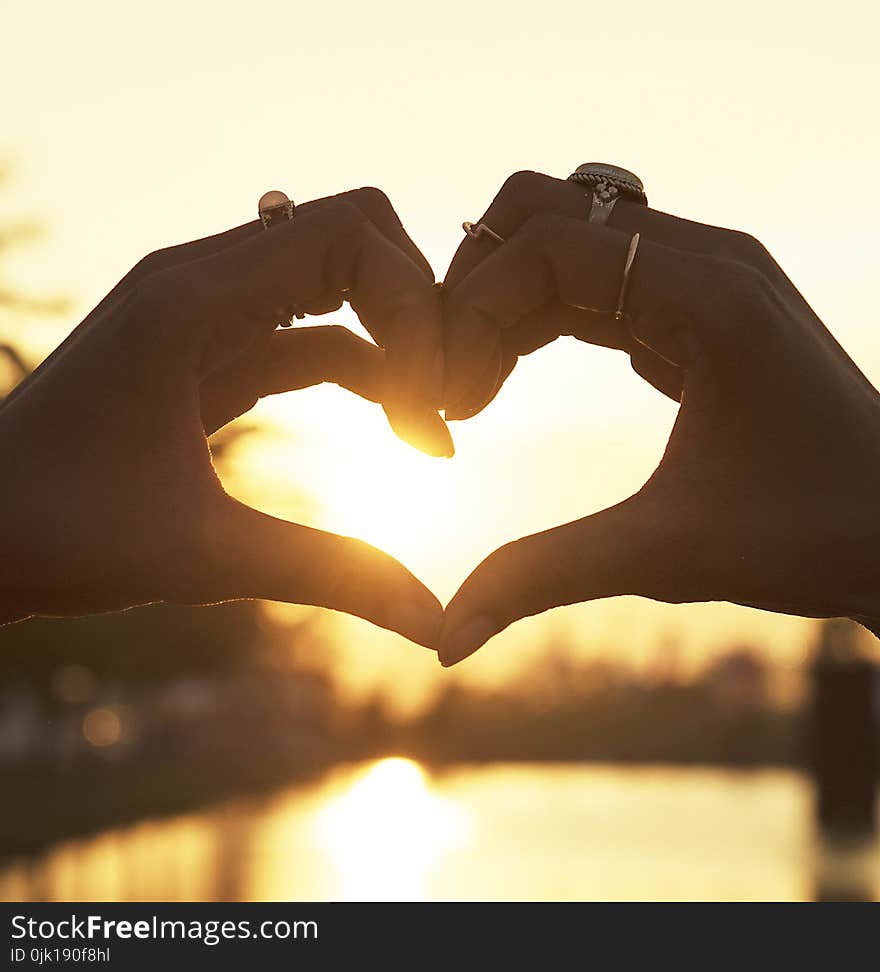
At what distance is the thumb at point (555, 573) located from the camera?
2.87 m

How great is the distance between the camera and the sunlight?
1340 inches

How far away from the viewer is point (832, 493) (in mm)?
3041

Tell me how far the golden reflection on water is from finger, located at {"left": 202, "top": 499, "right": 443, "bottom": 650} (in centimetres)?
2230

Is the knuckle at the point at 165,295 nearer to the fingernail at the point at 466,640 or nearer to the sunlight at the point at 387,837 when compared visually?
the fingernail at the point at 466,640

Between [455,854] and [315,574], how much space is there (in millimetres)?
44461

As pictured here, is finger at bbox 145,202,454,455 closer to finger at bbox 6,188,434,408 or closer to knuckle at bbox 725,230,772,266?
finger at bbox 6,188,434,408

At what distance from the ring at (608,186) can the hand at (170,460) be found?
1.88 feet

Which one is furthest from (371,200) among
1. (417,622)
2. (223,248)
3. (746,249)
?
(417,622)

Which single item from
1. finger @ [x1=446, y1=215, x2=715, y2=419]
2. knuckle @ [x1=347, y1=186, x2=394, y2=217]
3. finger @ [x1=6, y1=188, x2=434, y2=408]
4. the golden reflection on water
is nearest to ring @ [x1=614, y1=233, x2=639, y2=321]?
finger @ [x1=446, y1=215, x2=715, y2=419]

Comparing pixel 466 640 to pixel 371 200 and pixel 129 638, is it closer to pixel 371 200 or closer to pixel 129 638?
pixel 371 200
